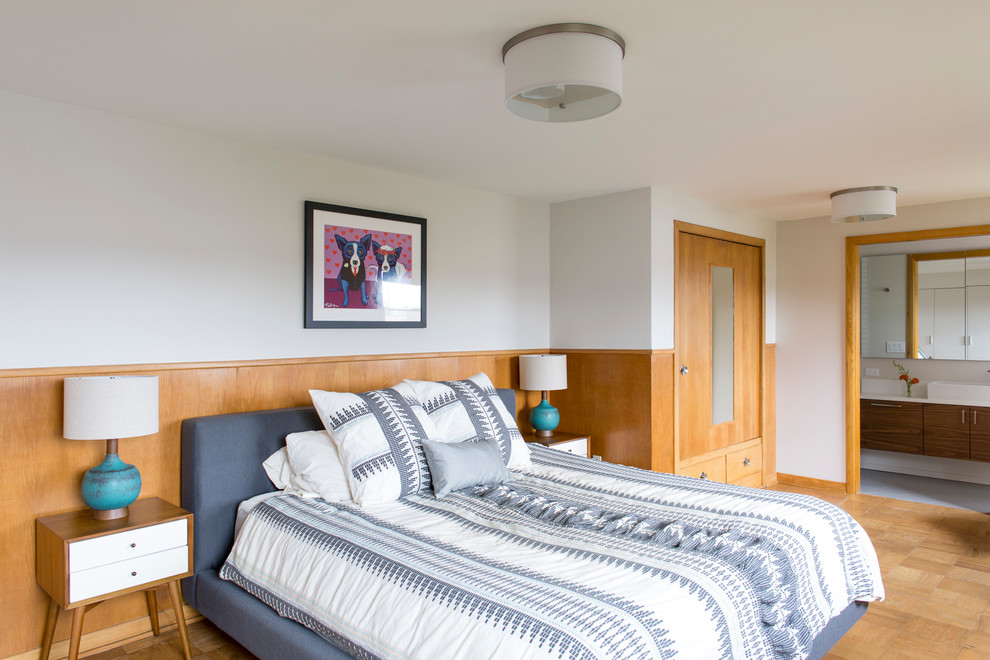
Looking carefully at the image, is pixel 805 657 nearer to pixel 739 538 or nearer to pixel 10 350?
pixel 739 538

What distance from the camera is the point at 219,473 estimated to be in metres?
2.80

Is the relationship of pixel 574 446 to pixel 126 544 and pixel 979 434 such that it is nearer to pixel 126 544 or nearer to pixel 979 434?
pixel 126 544

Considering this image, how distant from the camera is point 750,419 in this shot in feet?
17.1

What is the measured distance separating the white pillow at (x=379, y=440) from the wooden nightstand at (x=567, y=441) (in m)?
1.18

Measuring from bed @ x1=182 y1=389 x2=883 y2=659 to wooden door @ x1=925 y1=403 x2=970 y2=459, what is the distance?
10.9 feet

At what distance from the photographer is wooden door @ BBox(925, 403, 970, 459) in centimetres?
510

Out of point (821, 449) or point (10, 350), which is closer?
point (10, 350)

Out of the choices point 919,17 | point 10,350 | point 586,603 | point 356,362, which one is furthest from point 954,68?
point 10,350

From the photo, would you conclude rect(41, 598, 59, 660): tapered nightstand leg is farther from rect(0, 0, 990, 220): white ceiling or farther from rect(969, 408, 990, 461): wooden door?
rect(969, 408, 990, 461): wooden door

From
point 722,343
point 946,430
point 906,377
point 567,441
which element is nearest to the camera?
point 567,441

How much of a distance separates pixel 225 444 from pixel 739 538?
2.12 m

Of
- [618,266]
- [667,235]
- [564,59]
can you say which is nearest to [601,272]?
[618,266]

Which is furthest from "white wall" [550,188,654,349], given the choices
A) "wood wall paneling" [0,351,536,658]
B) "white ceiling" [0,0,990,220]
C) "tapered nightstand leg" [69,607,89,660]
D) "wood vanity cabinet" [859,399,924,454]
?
"tapered nightstand leg" [69,607,89,660]

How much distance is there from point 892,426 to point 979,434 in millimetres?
600
